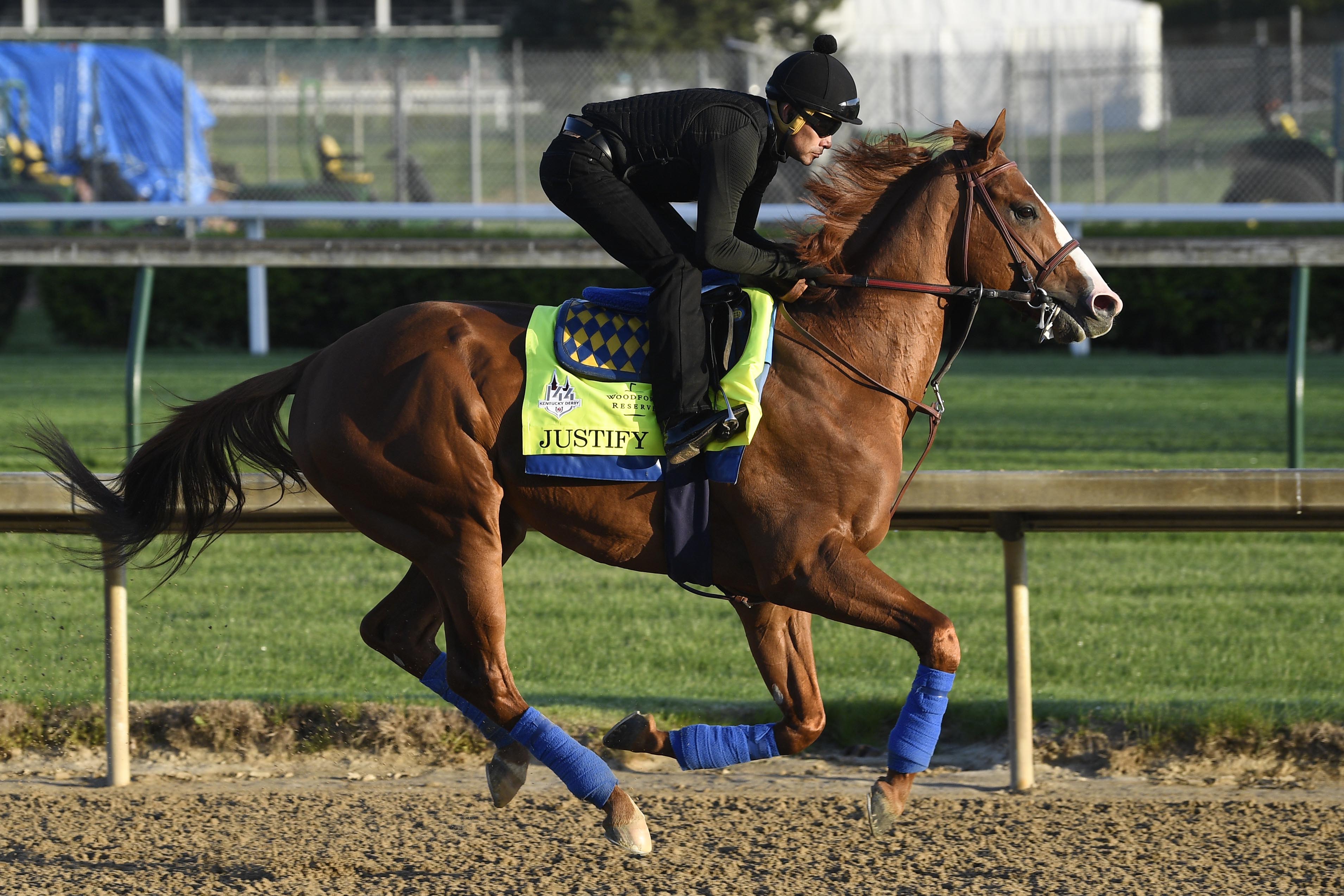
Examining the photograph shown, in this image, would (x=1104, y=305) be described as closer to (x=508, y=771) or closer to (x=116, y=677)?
(x=508, y=771)

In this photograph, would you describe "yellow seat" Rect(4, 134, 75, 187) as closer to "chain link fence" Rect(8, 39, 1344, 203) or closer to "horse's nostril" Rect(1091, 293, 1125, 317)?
"chain link fence" Rect(8, 39, 1344, 203)

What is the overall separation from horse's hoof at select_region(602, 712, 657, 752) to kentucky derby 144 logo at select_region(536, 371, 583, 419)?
0.86m

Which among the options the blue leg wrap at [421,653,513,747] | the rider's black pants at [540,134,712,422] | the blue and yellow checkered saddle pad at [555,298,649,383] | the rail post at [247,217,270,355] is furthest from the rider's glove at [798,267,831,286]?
the rail post at [247,217,270,355]

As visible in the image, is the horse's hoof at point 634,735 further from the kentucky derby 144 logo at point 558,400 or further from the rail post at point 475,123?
the rail post at point 475,123

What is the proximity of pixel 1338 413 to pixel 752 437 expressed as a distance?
777 centimetres

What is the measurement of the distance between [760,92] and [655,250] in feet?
49.9

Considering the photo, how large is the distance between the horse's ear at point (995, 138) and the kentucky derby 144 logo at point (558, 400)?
3.96ft

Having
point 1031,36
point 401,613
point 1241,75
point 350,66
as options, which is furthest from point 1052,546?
point 1031,36

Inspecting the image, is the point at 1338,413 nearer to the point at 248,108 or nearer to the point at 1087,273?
the point at 1087,273

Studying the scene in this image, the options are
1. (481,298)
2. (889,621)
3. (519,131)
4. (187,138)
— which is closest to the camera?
(889,621)

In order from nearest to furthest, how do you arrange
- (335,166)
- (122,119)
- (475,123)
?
(475,123)
(122,119)
(335,166)

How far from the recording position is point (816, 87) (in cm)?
371

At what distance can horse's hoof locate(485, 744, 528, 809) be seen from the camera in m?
3.96

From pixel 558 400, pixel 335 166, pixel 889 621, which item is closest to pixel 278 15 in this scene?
pixel 335 166
